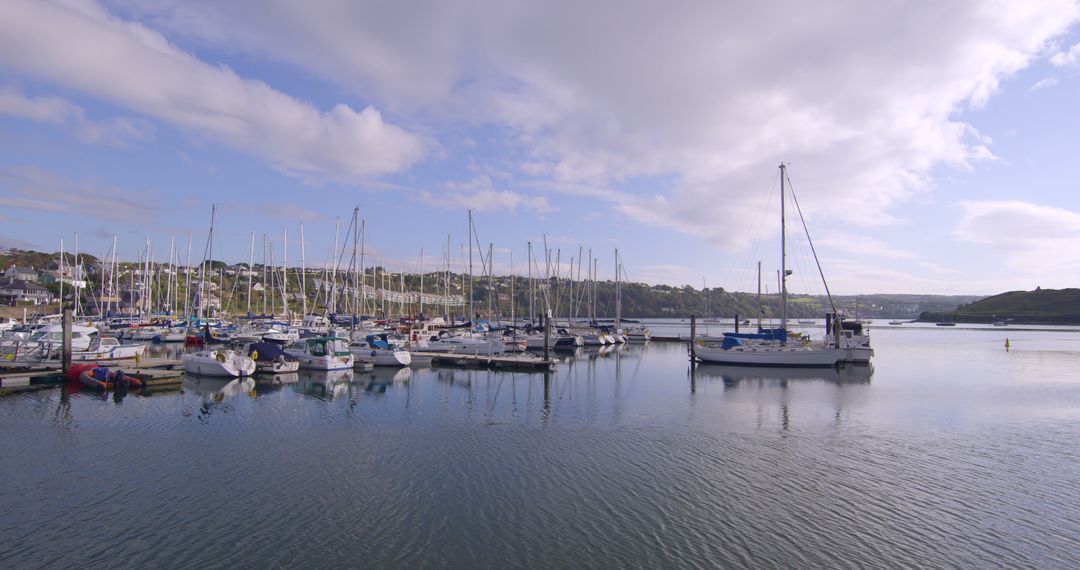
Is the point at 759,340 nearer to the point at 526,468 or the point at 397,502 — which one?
the point at 526,468

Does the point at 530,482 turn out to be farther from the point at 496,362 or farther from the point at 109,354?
the point at 109,354

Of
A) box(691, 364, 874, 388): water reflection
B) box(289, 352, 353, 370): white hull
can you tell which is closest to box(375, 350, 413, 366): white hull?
box(289, 352, 353, 370): white hull

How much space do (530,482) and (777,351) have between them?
140 ft

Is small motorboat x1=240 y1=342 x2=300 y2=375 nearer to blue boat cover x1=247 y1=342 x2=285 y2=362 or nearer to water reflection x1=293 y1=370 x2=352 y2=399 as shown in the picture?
blue boat cover x1=247 y1=342 x2=285 y2=362

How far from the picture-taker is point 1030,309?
174 m

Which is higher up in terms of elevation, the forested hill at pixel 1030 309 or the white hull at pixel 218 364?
the forested hill at pixel 1030 309

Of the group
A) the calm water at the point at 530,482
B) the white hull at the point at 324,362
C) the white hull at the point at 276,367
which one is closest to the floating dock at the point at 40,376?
the calm water at the point at 530,482

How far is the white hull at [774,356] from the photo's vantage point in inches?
2026

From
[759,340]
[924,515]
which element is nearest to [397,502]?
[924,515]

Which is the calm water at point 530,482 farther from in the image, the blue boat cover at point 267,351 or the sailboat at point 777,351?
the sailboat at point 777,351

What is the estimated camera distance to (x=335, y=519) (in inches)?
554

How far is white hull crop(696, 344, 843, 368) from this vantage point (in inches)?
2026

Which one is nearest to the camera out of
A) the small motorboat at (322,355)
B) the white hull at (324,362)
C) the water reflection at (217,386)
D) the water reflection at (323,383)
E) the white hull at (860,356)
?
the water reflection at (217,386)

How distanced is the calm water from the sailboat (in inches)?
701
